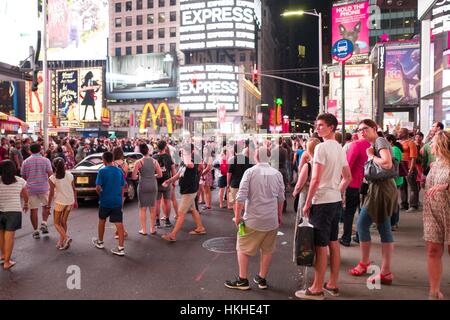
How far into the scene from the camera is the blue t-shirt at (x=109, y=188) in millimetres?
7684

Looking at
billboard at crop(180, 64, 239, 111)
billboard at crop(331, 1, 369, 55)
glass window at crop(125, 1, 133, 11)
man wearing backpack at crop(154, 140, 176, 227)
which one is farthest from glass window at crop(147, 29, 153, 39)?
man wearing backpack at crop(154, 140, 176, 227)

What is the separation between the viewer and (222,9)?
6919 cm

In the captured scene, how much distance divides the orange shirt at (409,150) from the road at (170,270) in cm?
206

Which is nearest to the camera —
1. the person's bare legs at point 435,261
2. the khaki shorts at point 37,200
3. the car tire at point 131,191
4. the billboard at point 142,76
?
the person's bare legs at point 435,261

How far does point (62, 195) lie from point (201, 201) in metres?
6.18

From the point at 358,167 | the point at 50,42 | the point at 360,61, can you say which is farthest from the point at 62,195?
the point at 50,42

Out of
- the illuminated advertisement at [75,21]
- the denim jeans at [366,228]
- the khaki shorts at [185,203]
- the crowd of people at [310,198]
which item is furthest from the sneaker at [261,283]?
the illuminated advertisement at [75,21]

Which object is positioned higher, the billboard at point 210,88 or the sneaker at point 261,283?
the billboard at point 210,88

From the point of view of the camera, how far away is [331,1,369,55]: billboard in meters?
30.4

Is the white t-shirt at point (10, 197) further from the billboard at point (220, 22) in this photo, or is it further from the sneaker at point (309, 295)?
the billboard at point (220, 22)

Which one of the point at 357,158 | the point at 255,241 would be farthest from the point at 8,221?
the point at 357,158

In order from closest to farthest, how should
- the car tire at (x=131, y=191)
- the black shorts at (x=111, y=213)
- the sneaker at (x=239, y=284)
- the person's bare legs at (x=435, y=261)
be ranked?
the person's bare legs at (x=435, y=261) → the sneaker at (x=239, y=284) → the black shorts at (x=111, y=213) → the car tire at (x=131, y=191)

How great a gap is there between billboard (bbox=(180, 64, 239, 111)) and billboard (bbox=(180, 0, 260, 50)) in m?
6.44

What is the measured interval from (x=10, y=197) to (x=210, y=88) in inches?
2321
